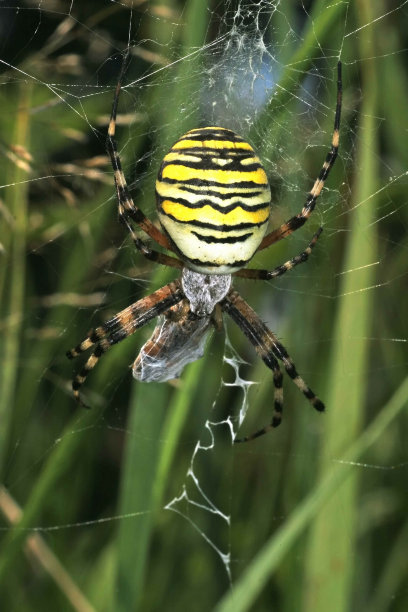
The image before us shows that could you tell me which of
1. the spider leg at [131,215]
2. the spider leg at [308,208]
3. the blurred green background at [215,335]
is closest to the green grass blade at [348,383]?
the blurred green background at [215,335]

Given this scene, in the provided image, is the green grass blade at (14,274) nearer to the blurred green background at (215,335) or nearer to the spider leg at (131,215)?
the blurred green background at (215,335)

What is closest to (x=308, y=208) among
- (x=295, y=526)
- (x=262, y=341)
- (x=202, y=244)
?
(x=202, y=244)

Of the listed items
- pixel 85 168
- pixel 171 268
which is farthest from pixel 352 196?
pixel 85 168

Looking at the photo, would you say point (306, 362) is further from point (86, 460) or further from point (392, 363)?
point (86, 460)

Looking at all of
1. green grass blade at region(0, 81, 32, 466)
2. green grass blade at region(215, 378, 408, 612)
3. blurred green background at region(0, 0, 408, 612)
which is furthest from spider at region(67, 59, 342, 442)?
green grass blade at region(215, 378, 408, 612)

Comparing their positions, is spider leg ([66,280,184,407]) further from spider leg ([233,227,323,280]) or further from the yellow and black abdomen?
the yellow and black abdomen

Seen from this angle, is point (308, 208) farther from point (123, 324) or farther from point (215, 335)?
point (215, 335)
